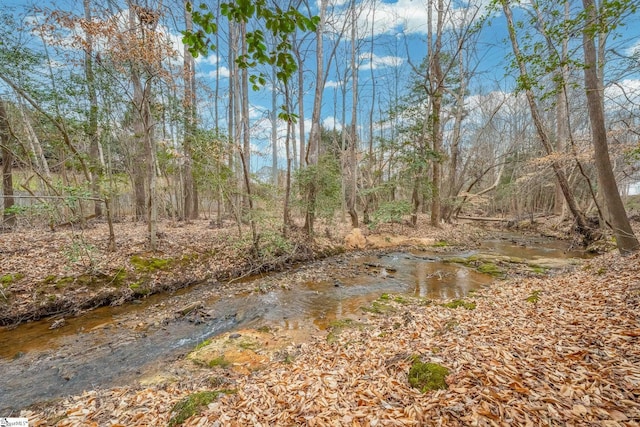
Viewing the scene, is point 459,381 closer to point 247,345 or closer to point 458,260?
point 247,345

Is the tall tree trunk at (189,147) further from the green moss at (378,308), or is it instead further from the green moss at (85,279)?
the green moss at (378,308)

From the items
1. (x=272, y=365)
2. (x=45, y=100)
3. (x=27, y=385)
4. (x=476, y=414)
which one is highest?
(x=45, y=100)

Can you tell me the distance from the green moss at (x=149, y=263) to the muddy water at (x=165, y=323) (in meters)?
1.00

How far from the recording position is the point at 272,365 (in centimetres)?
358

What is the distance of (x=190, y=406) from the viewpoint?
2557mm

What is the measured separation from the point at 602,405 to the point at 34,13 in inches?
436

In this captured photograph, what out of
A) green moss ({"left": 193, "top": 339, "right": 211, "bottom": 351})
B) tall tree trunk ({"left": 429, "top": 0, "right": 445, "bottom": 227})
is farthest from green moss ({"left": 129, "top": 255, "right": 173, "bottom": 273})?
tall tree trunk ({"left": 429, "top": 0, "right": 445, "bottom": 227})

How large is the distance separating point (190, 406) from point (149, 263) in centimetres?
583

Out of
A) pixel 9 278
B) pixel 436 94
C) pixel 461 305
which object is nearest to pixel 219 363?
pixel 461 305

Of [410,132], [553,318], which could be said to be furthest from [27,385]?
[410,132]

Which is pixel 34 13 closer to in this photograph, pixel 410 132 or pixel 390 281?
pixel 390 281

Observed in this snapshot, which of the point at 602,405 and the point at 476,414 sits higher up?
the point at 602,405

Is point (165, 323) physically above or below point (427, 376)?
below

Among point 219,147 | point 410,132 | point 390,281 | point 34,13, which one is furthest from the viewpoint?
point 410,132
